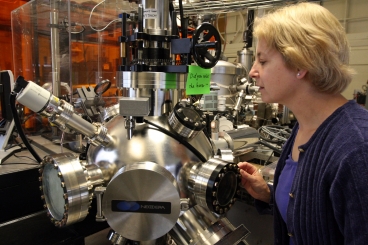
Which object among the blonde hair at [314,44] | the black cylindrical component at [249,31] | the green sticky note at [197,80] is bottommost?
the green sticky note at [197,80]

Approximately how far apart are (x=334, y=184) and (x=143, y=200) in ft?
1.28

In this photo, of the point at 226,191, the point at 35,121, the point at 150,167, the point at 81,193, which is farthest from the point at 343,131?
the point at 35,121

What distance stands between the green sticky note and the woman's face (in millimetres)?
144

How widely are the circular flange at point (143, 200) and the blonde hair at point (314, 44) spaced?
15.0 inches

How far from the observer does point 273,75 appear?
65 cm

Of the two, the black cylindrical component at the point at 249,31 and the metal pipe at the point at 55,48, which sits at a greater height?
the black cylindrical component at the point at 249,31

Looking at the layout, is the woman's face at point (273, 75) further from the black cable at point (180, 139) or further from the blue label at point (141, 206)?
the blue label at point (141, 206)

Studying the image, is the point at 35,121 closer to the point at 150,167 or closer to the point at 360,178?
the point at 150,167

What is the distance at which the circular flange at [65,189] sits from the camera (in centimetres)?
61

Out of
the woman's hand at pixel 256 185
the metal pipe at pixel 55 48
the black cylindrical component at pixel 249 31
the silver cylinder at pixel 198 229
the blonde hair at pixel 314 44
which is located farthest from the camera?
the black cylindrical component at pixel 249 31

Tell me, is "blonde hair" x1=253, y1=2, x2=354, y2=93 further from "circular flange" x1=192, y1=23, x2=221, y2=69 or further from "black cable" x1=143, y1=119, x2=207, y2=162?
"black cable" x1=143, y1=119, x2=207, y2=162

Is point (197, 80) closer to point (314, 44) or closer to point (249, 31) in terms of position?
point (314, 44)

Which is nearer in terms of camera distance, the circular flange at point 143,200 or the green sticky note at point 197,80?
the circular flange at point 143,200

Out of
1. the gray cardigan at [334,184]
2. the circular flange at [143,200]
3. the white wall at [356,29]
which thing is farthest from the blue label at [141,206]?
the white wall at [356,29]
